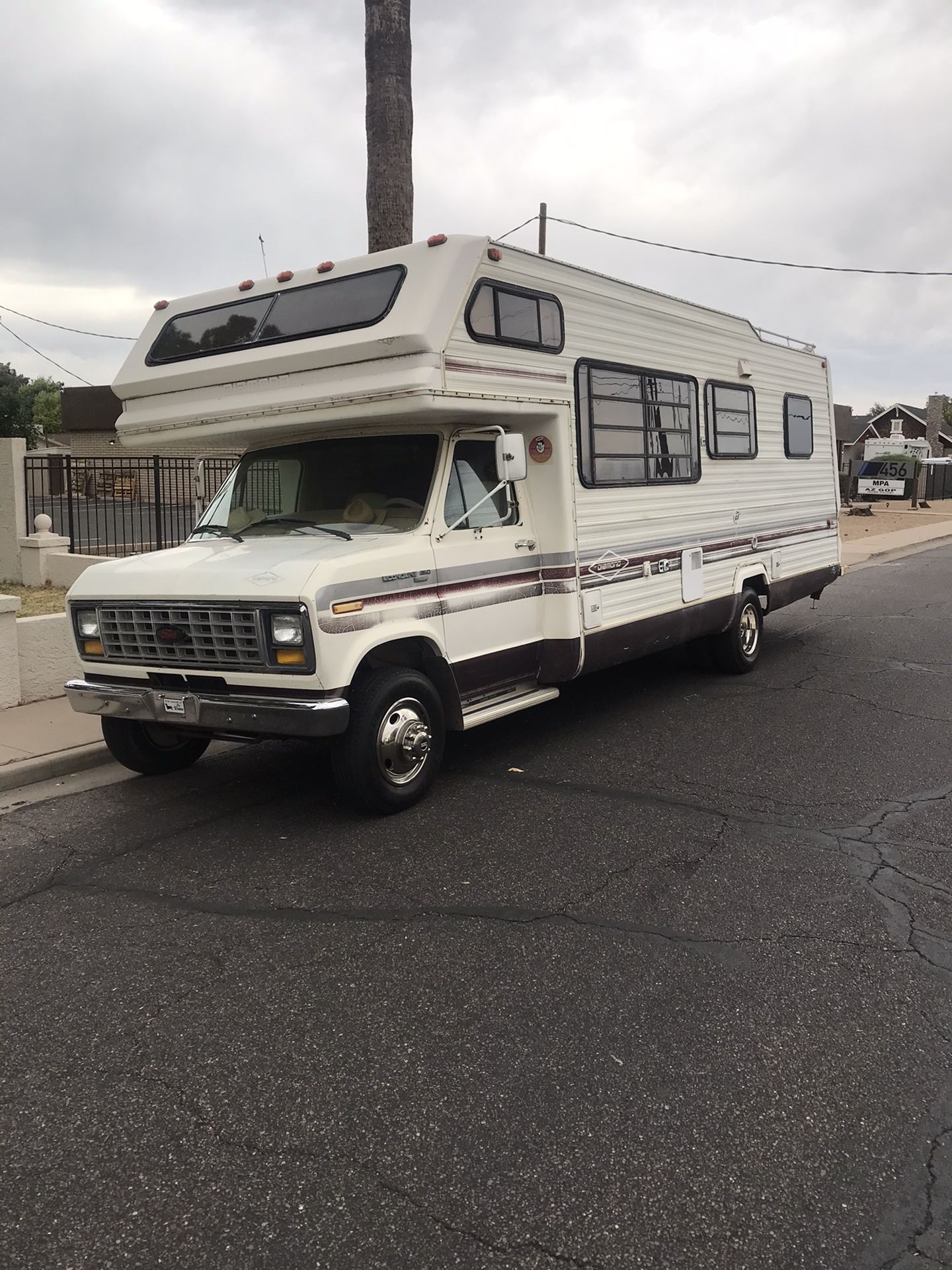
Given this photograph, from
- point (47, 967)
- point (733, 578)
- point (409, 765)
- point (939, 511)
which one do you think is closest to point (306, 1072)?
point (47, 967)

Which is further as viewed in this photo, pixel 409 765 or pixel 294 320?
pixel 294 320

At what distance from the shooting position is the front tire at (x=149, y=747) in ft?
20.0

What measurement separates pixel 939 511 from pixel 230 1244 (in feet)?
134

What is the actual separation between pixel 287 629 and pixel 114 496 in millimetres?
10485

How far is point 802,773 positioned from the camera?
604 cm

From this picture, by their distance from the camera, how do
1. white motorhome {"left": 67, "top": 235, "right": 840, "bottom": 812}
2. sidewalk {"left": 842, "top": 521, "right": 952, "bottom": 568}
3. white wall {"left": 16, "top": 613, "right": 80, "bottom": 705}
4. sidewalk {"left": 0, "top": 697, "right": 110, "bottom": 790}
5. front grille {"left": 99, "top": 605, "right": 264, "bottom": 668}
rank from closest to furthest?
front grille {"left": 99, "top": 605, "right": 264, "bottom": 668} → white motorhome {"left": 67, "top": 235, "right": 840, "bottom": 812} → sidewalk {"left": 0, "top": 697, "right": 110, "bottom": 790} → white wall {"left": 16, "top": 613, "right": 80, "bottom": 705} → sidewalk {"left": 842, "top": 521, "right": 952, "bottom": 568}

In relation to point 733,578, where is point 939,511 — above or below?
above

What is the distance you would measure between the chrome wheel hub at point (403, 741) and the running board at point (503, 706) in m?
0.35

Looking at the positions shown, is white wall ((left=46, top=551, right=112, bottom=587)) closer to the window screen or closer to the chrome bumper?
the window screen

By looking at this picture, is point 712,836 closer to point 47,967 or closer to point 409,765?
point 409,765

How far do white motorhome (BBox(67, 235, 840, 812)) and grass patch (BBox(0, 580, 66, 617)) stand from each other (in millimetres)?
4389

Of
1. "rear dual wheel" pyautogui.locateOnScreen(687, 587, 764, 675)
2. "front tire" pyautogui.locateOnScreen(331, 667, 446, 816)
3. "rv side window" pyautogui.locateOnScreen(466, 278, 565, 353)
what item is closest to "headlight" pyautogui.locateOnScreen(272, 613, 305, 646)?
"front tire" pyautogui.locateOnScreen(331, 667, 446, 816)

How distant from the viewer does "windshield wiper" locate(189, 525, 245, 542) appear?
19.9ft

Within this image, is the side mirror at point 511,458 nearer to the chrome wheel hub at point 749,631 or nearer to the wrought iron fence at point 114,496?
the chrome wheel hub at point 749,631
